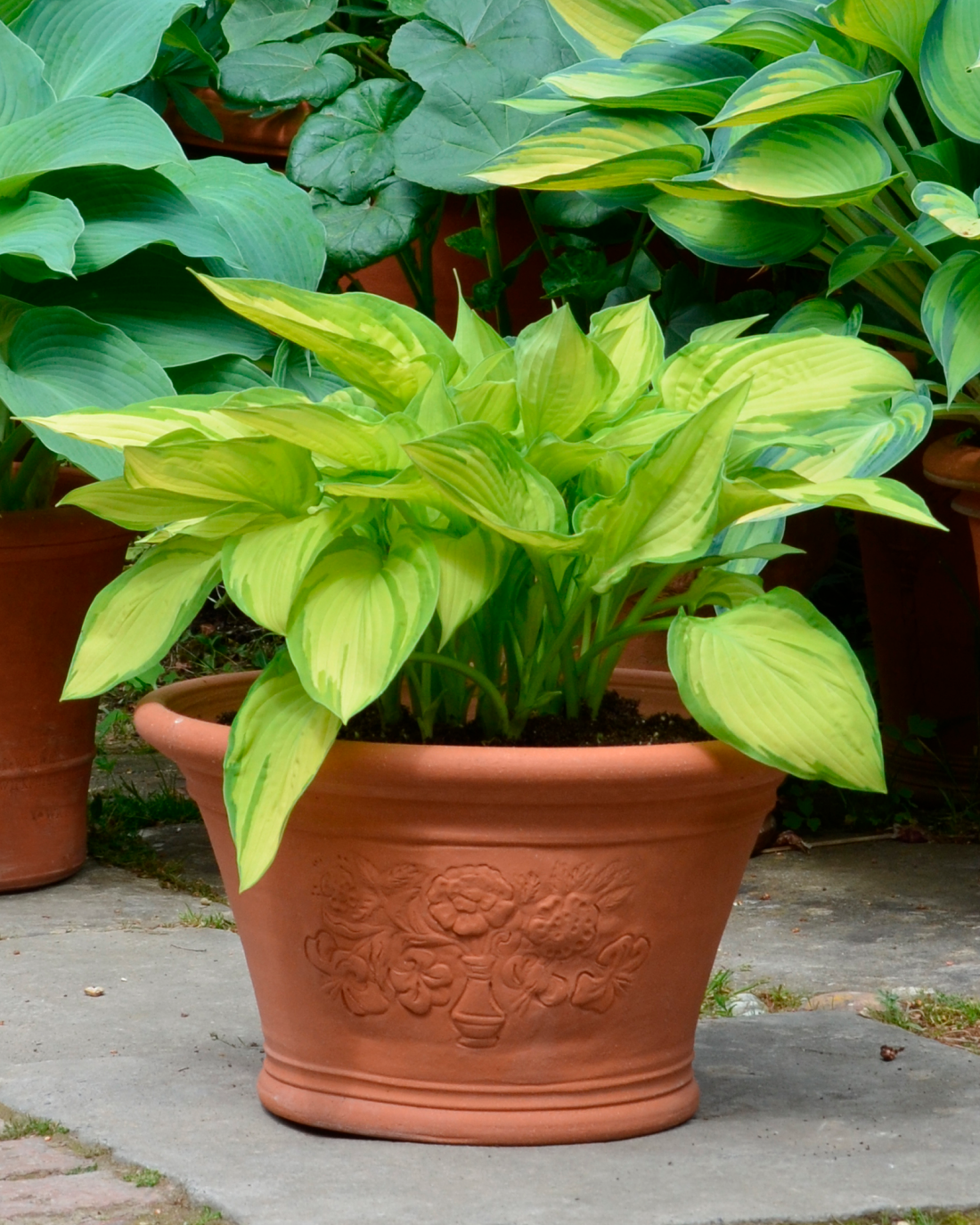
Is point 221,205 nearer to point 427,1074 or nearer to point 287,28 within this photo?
point 287,28

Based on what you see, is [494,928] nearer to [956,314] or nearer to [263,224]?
[956,314]

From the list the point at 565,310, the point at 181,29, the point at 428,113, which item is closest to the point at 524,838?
the point at 565,310

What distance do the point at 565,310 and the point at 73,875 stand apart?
1.21 metres

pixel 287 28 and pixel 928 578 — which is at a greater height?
pixel 287 28

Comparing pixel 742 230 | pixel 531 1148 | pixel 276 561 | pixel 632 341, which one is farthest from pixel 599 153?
pixel 531 1148

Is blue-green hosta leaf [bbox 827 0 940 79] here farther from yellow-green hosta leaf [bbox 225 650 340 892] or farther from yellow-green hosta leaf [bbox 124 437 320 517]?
yellow-green hosta leaf [bbox 225 650 340 892]

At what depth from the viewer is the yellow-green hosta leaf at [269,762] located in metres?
1.16

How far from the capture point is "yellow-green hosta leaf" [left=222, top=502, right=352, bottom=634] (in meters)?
1.19

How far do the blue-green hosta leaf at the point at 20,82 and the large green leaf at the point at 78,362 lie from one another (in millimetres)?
267

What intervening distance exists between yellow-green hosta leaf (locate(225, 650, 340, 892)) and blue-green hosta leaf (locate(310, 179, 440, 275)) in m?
1.07

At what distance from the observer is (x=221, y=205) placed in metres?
1.96

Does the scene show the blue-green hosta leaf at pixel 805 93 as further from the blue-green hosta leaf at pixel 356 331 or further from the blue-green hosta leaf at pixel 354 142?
the blue-green hosta leaf at pixel 354 142

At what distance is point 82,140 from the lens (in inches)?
70.9

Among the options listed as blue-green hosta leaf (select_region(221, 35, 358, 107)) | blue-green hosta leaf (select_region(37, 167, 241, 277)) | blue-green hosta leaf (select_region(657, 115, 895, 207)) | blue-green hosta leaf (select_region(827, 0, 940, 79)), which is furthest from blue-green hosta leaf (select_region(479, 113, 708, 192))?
blue-green hosta leaf (select_region(221, 35, 358, 107))
